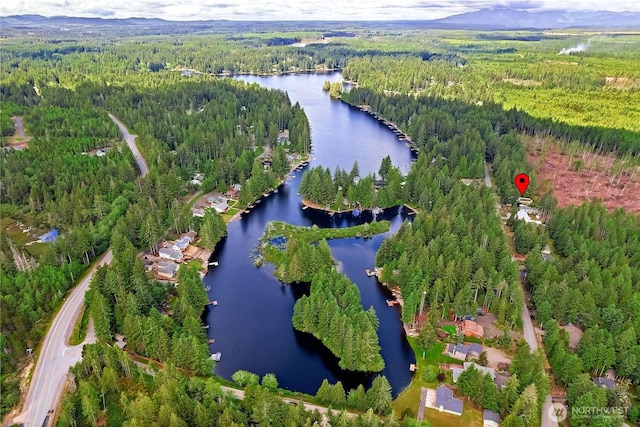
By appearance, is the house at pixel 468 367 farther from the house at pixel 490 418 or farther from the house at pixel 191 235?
the house at pixel 191 235

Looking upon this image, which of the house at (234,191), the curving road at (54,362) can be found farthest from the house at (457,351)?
the house at (234,191)

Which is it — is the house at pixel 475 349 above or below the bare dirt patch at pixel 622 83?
below

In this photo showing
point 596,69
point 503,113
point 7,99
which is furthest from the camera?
point 596,69

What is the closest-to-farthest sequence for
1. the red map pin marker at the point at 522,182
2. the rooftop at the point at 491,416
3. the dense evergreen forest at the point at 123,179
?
1. the rooftop at the point at 491,416
2. the dense evergreen forest at the point at 123,179
3. the red map pin marker at the point at 522,182

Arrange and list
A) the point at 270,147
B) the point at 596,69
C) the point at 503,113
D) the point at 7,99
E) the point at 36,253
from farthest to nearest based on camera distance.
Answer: the point at 596,69 < the point at 7,99 < the point at 503,113 < the point at 270,147 < the point at 36,253

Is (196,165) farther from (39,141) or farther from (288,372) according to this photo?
(288,372)

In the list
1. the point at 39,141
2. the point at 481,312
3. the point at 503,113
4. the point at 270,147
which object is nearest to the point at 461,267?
the point at 481,312
